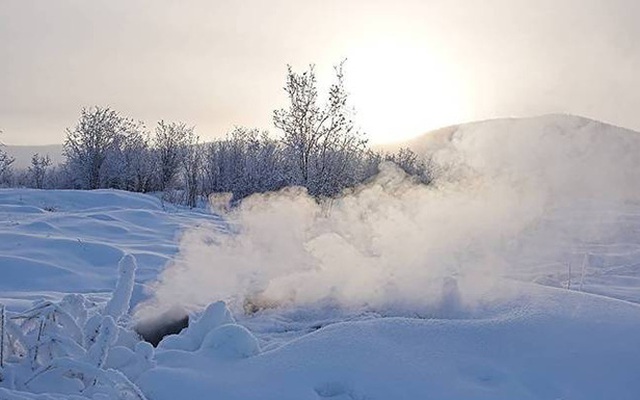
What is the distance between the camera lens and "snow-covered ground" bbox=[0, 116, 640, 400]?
334 centimetres

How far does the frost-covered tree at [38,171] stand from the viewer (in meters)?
45.2

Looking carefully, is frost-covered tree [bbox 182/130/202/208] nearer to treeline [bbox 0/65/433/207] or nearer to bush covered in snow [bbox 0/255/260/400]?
treeline [bbox 0/65/433/207]

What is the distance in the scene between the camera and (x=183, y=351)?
12.1ft

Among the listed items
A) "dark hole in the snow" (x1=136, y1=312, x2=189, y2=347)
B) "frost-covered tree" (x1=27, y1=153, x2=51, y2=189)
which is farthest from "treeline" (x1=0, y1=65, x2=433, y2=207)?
"dark hole in the snow" (x1=136, y1=312, x2=189, y2=347)

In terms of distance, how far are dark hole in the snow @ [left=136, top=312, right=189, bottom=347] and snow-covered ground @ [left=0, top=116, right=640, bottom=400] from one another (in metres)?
0.15

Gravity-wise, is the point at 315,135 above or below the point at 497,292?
above

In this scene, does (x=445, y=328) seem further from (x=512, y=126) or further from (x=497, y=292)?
(x=512, y=126)

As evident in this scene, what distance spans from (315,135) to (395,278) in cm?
1159

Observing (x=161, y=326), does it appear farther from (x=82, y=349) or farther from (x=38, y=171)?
(x=38, y=171)

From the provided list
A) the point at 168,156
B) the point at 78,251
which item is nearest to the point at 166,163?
the point at 168,156

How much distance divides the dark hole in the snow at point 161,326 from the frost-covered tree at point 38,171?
43.2m

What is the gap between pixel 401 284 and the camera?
5570mm

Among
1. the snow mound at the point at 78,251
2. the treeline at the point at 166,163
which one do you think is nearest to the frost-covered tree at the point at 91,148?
the treeline at the point at 166,163

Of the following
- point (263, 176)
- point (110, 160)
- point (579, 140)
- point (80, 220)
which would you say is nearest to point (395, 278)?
point (579, 140)
